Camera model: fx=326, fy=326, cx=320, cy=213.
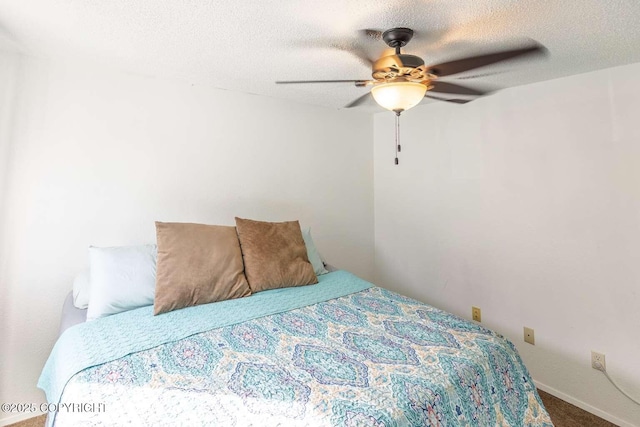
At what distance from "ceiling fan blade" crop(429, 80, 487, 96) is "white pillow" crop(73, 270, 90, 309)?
2349 millimetres

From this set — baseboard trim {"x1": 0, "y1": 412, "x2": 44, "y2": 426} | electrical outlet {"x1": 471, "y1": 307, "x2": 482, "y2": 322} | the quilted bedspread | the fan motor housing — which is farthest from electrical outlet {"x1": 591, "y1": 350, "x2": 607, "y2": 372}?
baseboard trim {"x1": 0, "y1": 412, "x2": 44, "y2": 426}

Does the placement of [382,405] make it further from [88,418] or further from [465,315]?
[465,315]

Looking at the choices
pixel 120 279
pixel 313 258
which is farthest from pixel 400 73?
pixel 120 279

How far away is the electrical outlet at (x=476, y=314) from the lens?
2627mm

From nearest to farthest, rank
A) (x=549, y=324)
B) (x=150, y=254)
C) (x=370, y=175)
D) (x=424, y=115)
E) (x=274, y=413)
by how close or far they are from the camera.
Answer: (x=274, y=413) → (x=150, y=254) → (x=549, y=324) → (x=424, y=115) → (x=370, y=175)

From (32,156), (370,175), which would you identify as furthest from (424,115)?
(32,156)

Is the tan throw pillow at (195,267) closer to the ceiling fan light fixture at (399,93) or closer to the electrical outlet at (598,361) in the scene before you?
the ceiling fan light fixture at (399,93)

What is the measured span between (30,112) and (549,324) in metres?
3.55

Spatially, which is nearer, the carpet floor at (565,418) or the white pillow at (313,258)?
the carpet floor at (565,418)

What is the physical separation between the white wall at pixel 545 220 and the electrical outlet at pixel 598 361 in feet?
0.10

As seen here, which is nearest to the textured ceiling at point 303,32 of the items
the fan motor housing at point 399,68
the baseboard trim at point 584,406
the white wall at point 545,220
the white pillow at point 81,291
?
the fan motor housing at point 399,68

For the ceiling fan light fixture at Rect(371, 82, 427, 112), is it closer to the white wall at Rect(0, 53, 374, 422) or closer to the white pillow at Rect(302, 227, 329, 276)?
the white pillow at Rect(302, 227, 329, 276)

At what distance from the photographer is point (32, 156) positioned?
1.90m

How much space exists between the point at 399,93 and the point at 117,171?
1.85m
